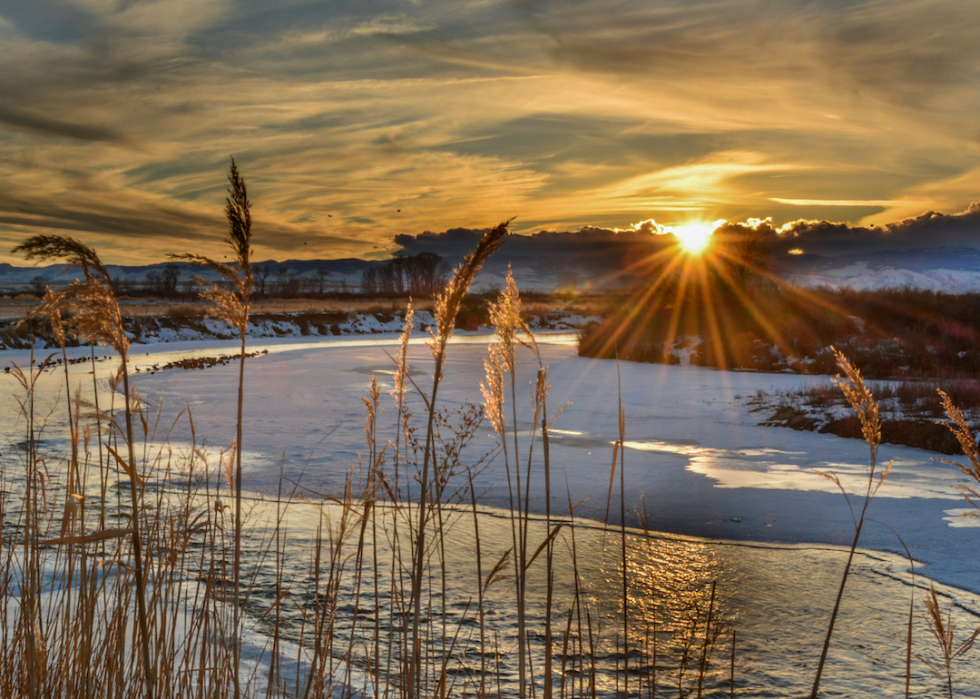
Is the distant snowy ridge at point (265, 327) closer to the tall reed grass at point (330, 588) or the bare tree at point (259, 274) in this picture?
the bare tree at point (259, 274)

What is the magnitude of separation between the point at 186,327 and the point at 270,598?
3833 cm

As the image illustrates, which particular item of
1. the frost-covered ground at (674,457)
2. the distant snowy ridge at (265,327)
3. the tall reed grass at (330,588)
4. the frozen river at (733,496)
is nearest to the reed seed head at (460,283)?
the tall reed grass at (330,588)

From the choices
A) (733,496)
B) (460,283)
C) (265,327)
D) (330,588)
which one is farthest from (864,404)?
(265,327)

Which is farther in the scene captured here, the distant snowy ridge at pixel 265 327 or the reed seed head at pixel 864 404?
the distant snowy ridge at pixel 265 327

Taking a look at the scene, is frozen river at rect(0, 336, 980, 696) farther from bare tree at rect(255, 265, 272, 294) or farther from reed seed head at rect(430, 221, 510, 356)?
bare tree at rect(255, 265, 272, 294)

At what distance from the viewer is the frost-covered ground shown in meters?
6.52

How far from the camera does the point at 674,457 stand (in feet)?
31.0

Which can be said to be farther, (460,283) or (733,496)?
(733,496)

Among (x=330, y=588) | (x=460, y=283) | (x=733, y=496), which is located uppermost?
(x=460, y=283)

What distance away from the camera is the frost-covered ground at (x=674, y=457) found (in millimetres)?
6523

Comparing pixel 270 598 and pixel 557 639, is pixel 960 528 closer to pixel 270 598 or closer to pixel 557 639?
pixel 557 639

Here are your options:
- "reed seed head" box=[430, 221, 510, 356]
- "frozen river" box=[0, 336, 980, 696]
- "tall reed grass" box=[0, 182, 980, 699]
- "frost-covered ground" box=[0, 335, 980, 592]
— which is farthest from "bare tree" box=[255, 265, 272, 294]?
"frozen river" box=[0, 336, 980, 696]

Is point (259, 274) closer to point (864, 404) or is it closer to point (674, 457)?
point (674, 457)

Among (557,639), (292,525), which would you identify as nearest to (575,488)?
(292,525)
